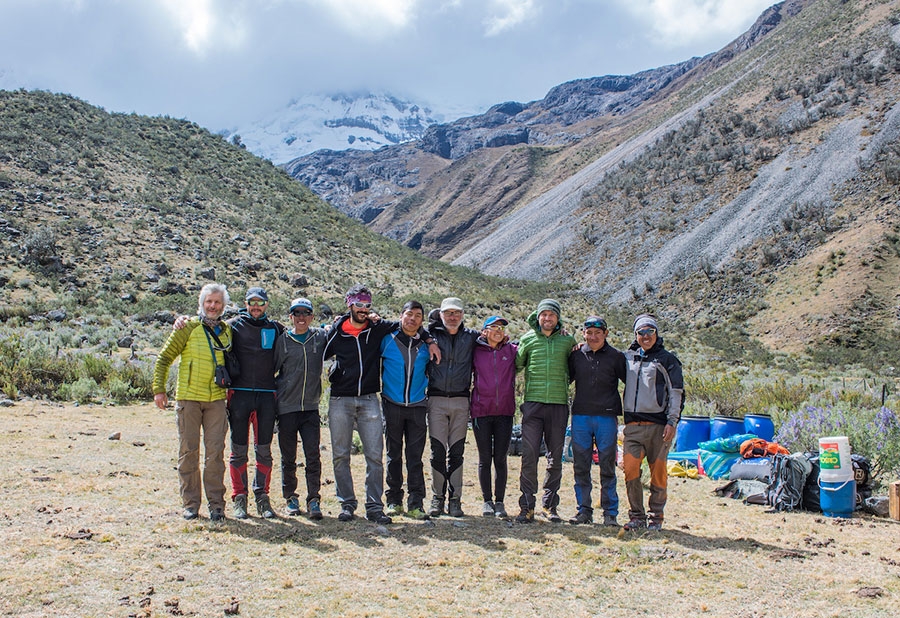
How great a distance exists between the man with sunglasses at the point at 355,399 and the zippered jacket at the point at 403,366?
3.9 inches

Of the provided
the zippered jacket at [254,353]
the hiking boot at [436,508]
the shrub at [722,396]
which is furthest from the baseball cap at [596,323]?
the shrub at [722,396]

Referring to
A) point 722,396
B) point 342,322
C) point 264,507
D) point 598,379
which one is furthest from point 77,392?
point 722,396

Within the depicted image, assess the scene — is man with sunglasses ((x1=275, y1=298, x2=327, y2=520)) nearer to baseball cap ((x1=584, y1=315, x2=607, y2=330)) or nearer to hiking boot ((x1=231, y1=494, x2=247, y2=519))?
hiking boot ((x1=231, y1=494, x2=247, y2=519))

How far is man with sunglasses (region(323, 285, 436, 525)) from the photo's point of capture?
540 cm

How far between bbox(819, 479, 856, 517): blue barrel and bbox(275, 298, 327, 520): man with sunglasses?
15.2ft

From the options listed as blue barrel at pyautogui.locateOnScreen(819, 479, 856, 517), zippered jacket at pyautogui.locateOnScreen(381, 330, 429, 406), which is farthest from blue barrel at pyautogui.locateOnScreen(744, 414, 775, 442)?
zippered jacket at pyautogui.locateOnScreen(381, 330, 429, 406)

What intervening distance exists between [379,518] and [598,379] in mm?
2161

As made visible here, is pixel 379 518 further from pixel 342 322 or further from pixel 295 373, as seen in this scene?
pixel 342 322

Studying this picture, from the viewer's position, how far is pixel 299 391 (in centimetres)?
545

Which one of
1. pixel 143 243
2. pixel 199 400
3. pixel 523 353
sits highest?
pixel 143 243

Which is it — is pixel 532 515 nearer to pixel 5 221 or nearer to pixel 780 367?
pixel 780 367

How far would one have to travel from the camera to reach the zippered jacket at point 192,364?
5.09 metres

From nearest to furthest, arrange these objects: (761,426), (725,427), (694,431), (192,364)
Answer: (192,364) → (761,426) → (725,427) → (694,431)

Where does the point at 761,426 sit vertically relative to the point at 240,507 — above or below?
above
